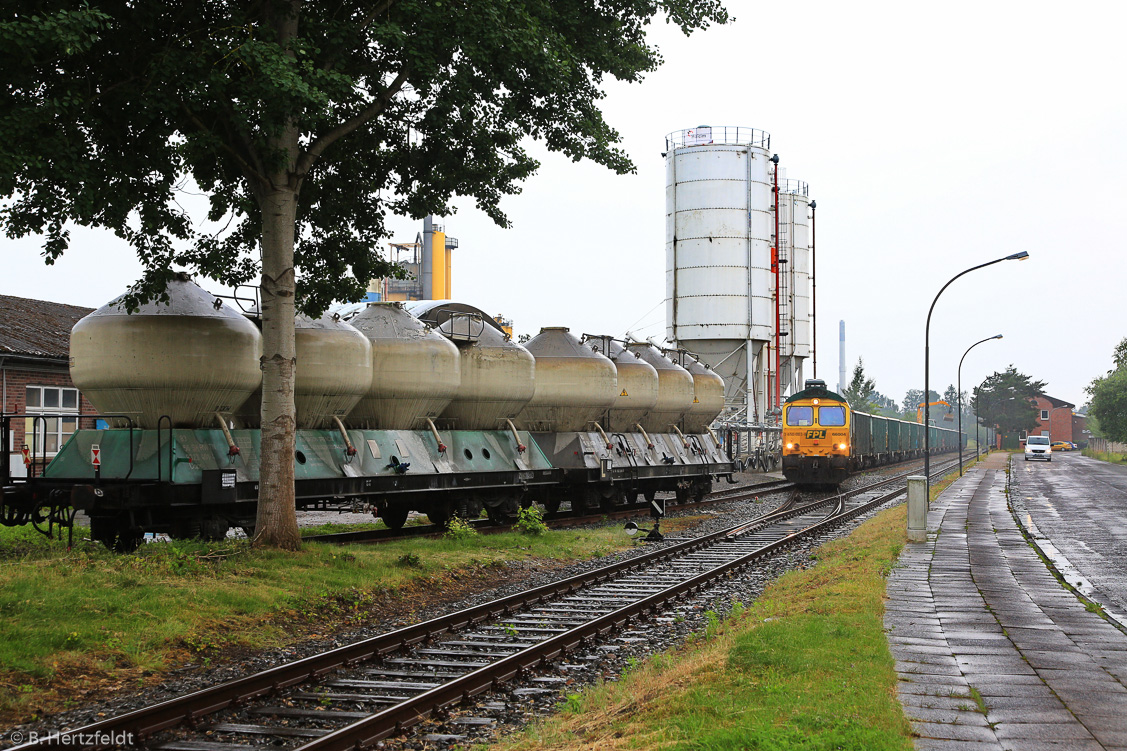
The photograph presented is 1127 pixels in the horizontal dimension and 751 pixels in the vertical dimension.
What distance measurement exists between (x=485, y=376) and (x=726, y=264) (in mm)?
34876

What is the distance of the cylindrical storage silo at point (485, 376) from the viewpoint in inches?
855

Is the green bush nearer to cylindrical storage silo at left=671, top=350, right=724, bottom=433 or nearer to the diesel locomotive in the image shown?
cylindrical storage silo at left=671, top=350, right=724, bottom=433

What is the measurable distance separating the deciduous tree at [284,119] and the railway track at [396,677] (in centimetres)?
435

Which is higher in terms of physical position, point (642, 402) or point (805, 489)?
point (642, 402)

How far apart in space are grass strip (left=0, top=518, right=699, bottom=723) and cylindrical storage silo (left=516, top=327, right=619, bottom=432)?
9072mm

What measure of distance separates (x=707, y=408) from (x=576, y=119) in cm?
1948

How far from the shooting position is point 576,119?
15.9 meters

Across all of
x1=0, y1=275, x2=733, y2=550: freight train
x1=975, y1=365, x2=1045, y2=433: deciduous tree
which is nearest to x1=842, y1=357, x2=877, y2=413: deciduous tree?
x1=975, y1=365, x2=1045, y2=433: deciduous tree

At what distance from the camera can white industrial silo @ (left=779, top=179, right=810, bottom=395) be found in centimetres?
5984

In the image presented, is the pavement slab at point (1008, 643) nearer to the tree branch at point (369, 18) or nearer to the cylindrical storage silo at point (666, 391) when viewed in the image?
the tree branch at point (369, 18)

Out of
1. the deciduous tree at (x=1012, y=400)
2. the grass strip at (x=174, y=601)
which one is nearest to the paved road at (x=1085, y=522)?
the grass strip at (x=174, y=601)

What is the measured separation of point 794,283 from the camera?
204 feet

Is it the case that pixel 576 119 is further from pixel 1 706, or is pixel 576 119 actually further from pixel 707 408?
pixel 707 408

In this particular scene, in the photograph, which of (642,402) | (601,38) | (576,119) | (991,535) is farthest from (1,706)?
(642,402)
